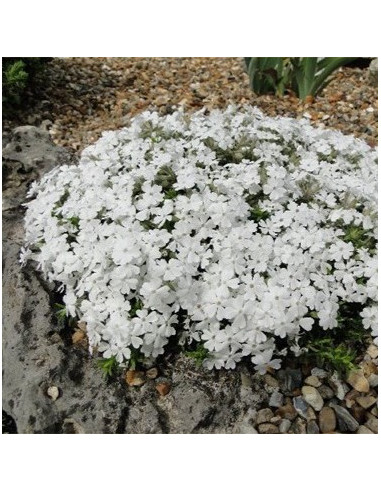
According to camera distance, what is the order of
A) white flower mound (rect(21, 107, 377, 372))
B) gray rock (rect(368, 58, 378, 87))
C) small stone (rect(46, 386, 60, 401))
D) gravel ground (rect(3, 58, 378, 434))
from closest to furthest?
white flower mound (rect(21, 107, 377, 372)) → small stone (rect(46, 386, 60, 401)) → gravel ground (rect(3, 58, 378, 434)) → gray rock (rect(368, 58, 378, 87))

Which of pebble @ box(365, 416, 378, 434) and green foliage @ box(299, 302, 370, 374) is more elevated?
green foliage @ box(299, 302, 370, 374)

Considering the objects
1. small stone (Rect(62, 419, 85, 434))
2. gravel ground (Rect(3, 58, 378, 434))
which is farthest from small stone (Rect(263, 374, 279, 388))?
gravel ground (Rect(3, 58, 378, 434))

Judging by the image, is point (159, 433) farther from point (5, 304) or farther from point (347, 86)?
point (347, 86)

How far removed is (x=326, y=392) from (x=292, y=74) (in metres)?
3.32

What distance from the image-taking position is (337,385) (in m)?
2.93

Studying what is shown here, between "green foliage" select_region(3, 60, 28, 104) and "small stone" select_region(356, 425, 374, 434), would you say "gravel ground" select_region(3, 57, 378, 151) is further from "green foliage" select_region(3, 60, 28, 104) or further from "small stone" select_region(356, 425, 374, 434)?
"small stone" select_region(356, 425, 374, 434)

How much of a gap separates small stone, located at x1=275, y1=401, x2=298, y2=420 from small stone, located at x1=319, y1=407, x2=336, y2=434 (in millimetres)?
Answer: 131

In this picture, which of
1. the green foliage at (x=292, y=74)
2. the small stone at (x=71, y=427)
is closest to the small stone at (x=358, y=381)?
the small stone at (x=71, y=427)

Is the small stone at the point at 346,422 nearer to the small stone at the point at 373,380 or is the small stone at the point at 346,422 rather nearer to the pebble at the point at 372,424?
the pebble at the point at 372,424

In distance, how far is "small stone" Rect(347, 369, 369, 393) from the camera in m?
2.92

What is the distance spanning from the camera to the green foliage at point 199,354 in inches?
111

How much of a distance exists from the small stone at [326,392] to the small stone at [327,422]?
0.08 m

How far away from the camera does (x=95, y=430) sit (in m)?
2.87

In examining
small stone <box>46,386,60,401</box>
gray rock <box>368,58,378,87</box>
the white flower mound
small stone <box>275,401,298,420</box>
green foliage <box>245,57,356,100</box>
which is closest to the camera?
the white flower mound
